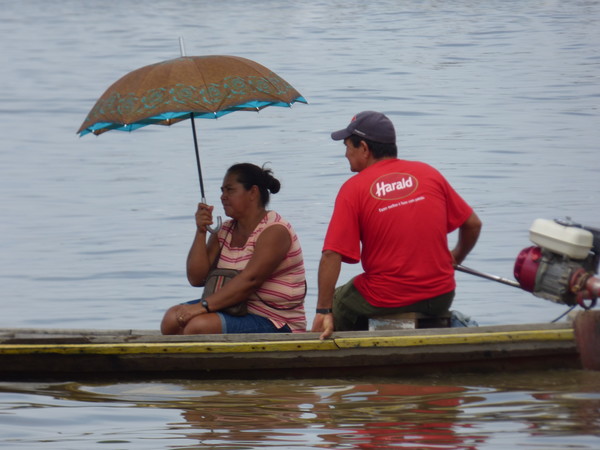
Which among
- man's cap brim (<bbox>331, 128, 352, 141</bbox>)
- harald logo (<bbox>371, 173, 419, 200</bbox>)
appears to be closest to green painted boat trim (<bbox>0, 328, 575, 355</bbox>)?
harald logo (<bbox>371, 173, 419, 200</bbox>)

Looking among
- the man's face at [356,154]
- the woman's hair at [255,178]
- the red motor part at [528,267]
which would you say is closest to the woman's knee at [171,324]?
the woman's hair at [255,178]

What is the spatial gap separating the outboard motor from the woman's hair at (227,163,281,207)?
1.50 m

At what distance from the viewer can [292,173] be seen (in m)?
19.8

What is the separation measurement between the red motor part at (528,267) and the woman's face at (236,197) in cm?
154

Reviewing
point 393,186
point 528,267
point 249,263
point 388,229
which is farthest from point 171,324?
point 528,267

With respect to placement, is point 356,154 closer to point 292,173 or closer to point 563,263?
point 563,263

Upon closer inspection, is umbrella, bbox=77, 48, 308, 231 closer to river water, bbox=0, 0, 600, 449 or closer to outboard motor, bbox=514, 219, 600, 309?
river water, bbox=0, 0, 600, 449

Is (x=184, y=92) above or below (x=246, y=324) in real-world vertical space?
above

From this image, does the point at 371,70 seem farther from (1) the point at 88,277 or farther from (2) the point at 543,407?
(2) the point at 543,407

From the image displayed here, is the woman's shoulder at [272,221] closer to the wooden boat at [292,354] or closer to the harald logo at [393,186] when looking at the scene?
the wooden boat at [292,354]

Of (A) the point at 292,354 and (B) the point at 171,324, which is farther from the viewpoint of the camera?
(B) the point at 171,324

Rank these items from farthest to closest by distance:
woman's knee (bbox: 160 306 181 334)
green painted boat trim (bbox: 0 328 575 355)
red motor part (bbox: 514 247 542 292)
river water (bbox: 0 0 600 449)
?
woman's knee (bbox: 160 306 181 334) < green painted boat trim (bbox: 0 328 575 355) < river water (bbox: 0 0 600 449) < red motor part (bbox: 514 247 542 292)

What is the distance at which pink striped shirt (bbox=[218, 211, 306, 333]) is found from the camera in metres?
7.32

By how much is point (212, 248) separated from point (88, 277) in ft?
21.4
